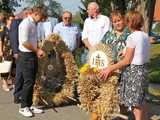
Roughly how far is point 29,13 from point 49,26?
2630mm

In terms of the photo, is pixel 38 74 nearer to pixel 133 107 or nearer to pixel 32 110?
pixel 32 110

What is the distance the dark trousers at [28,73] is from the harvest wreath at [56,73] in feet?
1.73

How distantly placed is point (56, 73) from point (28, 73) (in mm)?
966

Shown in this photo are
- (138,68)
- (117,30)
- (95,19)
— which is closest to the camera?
(138,68)

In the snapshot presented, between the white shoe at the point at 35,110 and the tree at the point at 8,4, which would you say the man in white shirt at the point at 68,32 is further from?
the tree at the point at 8,4

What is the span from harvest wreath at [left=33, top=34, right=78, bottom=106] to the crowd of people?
0.34m

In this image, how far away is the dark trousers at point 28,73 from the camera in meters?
7.69

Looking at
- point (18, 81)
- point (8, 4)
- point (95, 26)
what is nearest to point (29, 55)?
point (18, 81)

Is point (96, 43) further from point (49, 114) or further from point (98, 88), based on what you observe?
point (49, 114)

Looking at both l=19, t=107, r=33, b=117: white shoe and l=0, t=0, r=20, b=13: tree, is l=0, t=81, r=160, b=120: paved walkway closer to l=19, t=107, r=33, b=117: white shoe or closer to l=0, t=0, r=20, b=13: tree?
l=19, t=107, r=33, b=117: white shoe

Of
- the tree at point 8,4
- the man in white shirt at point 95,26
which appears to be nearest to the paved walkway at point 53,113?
the man in white shirt at point 95,26

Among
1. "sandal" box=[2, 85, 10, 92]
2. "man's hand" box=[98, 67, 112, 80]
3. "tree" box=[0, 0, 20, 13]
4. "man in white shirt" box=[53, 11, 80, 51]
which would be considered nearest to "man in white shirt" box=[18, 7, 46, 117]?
"man in white shirt" box=[53, 11, 80, 51]

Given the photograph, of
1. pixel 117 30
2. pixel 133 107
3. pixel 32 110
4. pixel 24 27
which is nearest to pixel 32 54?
pixel 24 27

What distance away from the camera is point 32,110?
314 inches
